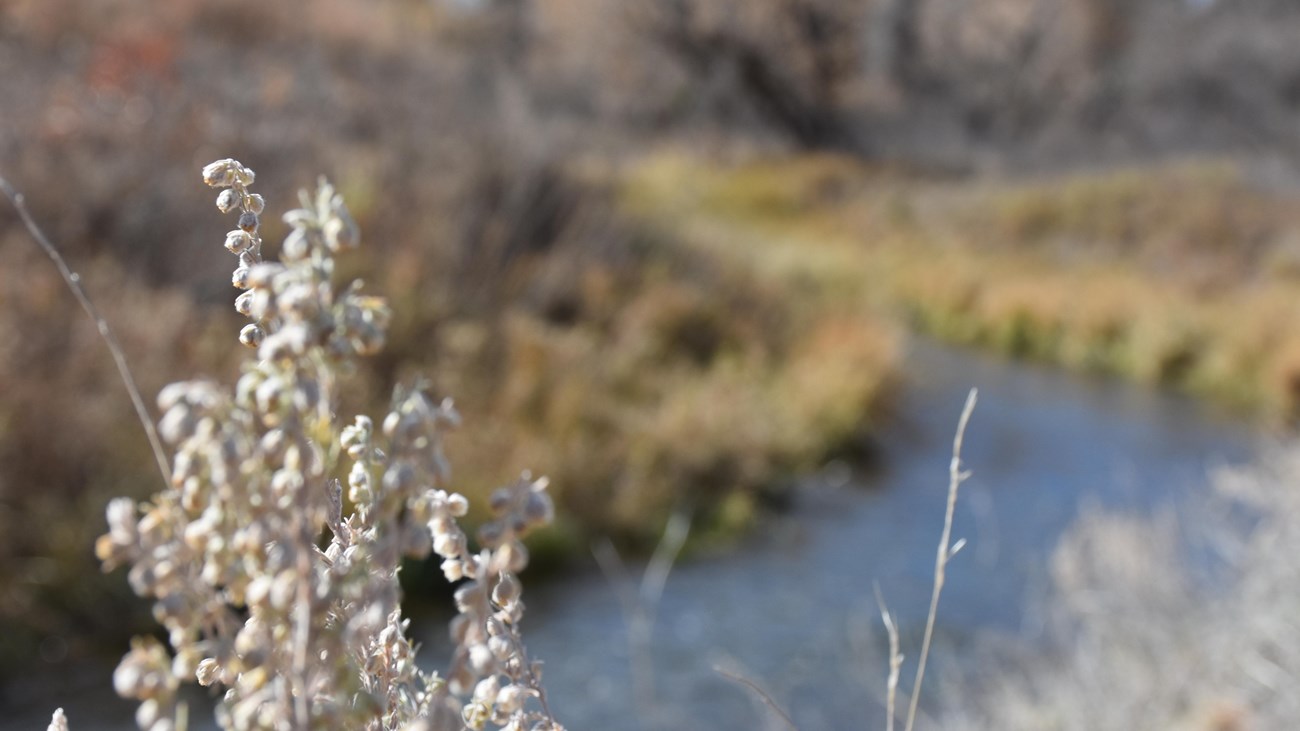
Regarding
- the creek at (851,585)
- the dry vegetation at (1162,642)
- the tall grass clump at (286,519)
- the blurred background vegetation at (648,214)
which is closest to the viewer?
the tall grass clump at (286,519)

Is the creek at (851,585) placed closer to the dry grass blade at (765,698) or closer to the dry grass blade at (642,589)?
the dry grass blade at (642,589)

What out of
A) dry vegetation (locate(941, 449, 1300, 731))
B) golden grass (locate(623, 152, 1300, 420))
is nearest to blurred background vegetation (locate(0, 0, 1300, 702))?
golden grass (locate(623, 152, 1300, 420))

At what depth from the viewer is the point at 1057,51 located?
20656 mm

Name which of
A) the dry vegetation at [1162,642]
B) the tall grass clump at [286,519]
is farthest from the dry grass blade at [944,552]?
the dry vegetation at [1162,642]

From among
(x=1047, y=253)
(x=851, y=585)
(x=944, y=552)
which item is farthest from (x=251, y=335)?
(x=1047, y=253)

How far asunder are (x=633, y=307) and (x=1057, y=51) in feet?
43.0

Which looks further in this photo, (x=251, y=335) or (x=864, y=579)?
(x=864, y=579)

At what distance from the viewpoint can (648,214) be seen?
1452 cm

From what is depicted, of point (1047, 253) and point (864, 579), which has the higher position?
point (864, 579)

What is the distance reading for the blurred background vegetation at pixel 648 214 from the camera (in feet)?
23.4

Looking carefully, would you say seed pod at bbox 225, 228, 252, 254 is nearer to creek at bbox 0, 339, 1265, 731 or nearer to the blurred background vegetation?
creek at bbox 0, 339, 1265, 731

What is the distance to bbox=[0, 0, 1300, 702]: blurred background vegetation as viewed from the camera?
7141mm

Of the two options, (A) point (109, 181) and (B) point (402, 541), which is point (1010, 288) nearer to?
(A) point (109, 181)

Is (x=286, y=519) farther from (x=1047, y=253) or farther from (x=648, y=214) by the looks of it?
(x=1047, y=253)
